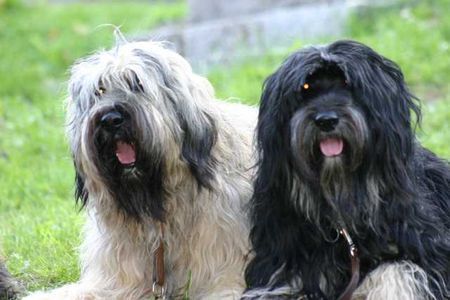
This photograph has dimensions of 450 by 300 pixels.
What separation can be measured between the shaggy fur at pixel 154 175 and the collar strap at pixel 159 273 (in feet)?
0.11

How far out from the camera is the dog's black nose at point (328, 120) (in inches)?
188

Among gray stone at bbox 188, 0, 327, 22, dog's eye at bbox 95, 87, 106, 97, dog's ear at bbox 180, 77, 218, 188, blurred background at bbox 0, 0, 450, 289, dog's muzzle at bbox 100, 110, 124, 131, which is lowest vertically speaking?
blurred background at bbox 0, 0, 450, 289

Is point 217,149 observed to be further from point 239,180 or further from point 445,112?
point 445,112

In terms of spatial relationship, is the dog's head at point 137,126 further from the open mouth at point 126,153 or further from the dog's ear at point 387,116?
the dog's ear at point 387,116

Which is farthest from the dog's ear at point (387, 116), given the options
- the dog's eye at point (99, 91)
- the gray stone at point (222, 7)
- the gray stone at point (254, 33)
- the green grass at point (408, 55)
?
the gray stone at point (222, 7)

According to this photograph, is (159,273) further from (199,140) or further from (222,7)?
(222,7)

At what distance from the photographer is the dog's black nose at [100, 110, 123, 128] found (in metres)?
5.17

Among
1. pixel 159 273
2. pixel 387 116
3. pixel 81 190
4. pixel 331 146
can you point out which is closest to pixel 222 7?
pixel 81 190

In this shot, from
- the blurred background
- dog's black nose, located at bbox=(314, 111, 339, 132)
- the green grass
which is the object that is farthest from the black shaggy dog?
the green grass

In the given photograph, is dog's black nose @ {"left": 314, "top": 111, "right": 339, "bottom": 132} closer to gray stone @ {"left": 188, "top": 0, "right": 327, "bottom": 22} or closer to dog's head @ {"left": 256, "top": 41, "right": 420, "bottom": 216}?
dog's head @ {"left": 256, "top": 41, "right": 420, "bottom": 216}

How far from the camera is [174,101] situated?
5418 mm

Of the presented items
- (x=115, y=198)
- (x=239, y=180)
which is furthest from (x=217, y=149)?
(x=115, y=198)

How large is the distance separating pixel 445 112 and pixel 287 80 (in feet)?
14.0

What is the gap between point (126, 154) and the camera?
5270 millimetres
